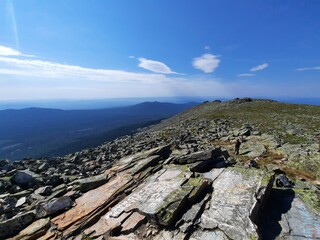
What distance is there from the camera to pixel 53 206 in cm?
1273

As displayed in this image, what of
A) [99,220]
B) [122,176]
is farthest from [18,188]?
[99,220]

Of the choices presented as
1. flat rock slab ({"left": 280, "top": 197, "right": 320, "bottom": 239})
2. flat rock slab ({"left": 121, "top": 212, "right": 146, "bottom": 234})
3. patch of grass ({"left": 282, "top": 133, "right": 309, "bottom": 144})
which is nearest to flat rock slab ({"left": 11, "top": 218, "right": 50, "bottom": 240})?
flat rock slab ({"left": 121, "top": 212, "right": 146, "bottom": 234})

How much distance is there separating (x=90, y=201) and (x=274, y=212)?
10519 mm

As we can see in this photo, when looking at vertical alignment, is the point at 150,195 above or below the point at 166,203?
below

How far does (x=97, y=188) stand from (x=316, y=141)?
2777 centimetres

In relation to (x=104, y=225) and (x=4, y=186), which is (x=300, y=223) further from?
(x=4, y=186)

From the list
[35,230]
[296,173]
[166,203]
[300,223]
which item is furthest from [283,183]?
[35,230]

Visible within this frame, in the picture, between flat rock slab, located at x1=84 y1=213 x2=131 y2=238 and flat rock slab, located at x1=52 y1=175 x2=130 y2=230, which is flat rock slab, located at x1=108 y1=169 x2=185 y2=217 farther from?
flat rock slab, located at x1=52 y1=175 x2=130 y2=230

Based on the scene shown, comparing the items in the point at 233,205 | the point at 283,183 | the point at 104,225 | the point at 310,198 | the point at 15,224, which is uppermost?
the point at 233,205

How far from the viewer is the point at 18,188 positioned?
54.0ft

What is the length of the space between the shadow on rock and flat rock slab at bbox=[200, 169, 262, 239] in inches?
39.5

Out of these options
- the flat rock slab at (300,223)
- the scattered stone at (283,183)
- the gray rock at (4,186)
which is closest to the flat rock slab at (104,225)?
the flat rock slab at (300,223)

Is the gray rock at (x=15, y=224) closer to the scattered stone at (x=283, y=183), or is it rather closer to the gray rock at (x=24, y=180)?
the gray rock at (x=24, y=180)

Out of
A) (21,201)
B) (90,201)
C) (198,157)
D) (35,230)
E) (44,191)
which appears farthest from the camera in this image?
(198,157)
